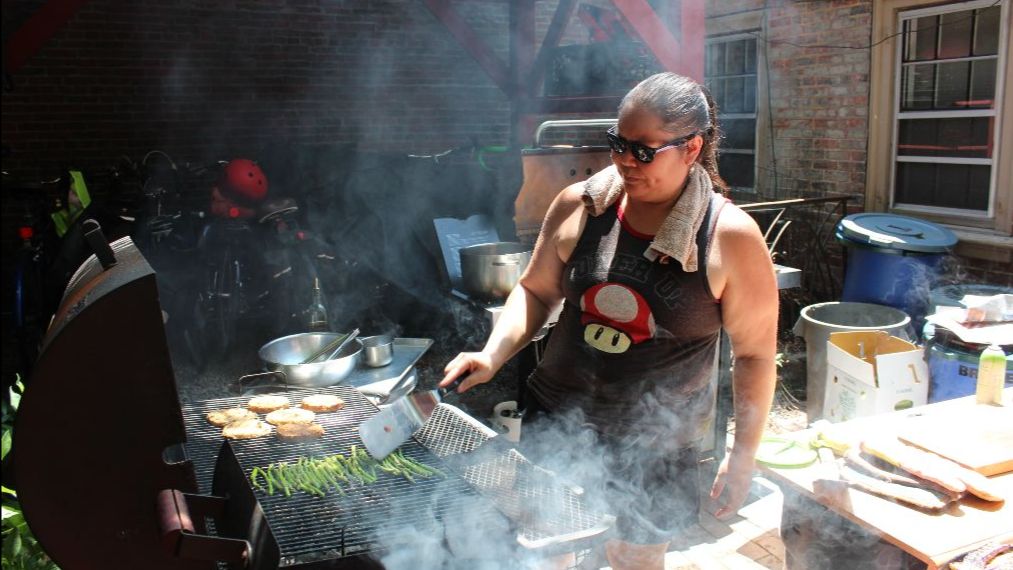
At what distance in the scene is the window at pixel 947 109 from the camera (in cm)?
686

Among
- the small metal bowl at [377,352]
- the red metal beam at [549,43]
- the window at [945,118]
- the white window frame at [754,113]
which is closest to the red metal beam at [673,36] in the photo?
the red metal beam at [549,43]

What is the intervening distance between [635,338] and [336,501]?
3.60ft

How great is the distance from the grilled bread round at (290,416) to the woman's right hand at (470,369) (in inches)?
21.9

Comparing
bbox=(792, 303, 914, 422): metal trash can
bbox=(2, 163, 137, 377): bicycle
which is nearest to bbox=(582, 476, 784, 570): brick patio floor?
bbox=(792, 303, 914, 422): metal trash can

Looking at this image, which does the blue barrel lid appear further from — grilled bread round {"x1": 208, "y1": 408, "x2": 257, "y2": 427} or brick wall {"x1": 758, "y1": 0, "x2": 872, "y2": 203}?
grilled bread round {"x1": 208, "y1": 408, "x2": 257, "y2": 427}

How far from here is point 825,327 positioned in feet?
17.4

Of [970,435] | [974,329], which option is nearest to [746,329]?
[970,435]

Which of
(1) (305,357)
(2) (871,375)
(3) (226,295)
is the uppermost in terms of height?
(1) (305,357)

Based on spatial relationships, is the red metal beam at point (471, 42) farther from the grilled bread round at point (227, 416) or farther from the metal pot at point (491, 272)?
the grilled bread round at point (227, 416)

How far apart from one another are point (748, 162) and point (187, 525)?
8708 millimetres

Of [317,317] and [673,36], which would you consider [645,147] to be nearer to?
[673,36]

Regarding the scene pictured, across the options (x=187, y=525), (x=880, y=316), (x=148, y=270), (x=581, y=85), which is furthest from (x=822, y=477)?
(x=581, y=85)

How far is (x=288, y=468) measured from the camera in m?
2.44

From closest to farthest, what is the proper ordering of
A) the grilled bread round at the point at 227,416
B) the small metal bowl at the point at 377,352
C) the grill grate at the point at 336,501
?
the grill grate at the point at 336,501 < the grilled bread round at the point at 227,416 < the small metal bowl at the point at 377,352
